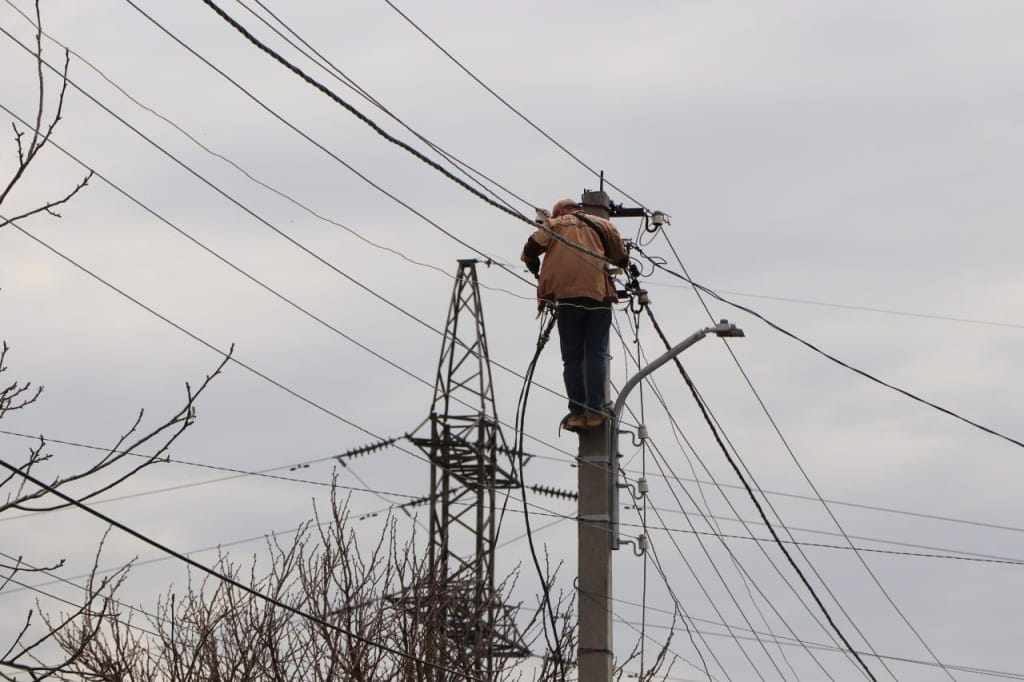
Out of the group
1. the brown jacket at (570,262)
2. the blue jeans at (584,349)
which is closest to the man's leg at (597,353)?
the blue jeans at (584,349)

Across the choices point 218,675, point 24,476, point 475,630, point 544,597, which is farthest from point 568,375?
point 24,476

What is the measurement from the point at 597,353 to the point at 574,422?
69 centimetres

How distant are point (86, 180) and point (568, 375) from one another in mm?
7138

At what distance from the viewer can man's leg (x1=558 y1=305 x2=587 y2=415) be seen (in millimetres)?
13883

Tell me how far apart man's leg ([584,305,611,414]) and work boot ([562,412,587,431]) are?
0.12m

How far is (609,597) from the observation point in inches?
514

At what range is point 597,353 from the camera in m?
14.1

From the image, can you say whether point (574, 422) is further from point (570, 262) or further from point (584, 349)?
point (570, 262)

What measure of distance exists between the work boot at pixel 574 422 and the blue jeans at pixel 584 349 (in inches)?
1.6

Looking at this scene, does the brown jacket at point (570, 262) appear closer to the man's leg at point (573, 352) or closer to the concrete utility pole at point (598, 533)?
the man's leg at point (573, 352)

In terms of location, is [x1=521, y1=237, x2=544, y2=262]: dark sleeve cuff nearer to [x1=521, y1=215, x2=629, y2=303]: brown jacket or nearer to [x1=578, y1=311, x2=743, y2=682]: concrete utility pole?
[x1=521, y1=215, x2=629, y2=303]: brown jacket

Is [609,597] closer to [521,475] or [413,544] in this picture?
[521,475]

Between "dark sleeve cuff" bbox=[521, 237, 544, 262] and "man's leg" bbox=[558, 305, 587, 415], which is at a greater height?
"dark sleeve cuff" bbox=[521, 237, 544, 262]

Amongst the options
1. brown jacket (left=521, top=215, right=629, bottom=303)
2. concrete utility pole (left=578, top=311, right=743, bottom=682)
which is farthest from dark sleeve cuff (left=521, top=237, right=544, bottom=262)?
concrete utility pole (left=578, top=311, right=743, bottom=682)
